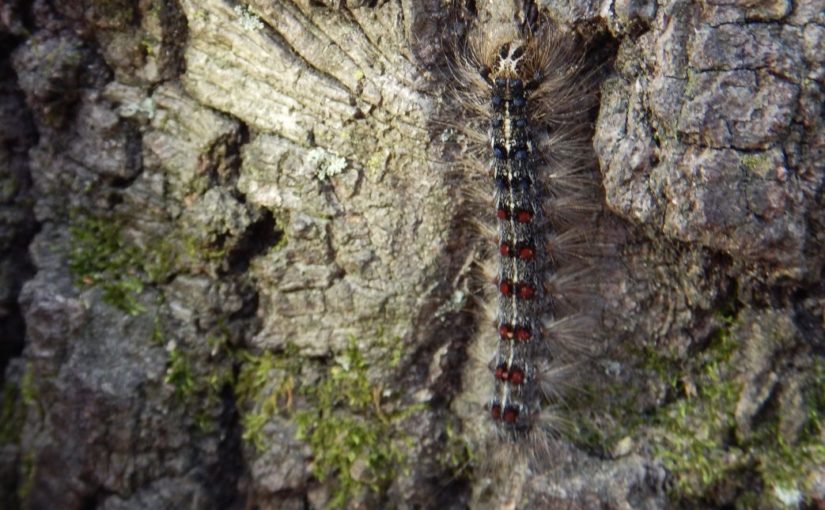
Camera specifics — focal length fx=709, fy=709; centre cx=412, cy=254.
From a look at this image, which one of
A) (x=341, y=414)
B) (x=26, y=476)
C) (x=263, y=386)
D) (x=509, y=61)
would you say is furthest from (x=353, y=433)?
(x=509, y=61)

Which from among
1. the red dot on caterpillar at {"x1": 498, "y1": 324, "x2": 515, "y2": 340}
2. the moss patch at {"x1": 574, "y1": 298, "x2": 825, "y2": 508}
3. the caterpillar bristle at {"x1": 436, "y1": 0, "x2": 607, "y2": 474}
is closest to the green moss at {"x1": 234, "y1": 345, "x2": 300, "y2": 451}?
the caterpillar bristle at {"x1": 436, "y1": 0, "x2": 607, "y2": 474}

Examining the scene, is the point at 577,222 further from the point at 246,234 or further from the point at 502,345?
the point at 246,234

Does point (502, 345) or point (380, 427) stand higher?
point (502, 345)

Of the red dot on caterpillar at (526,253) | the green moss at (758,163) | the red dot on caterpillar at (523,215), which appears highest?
the green moss at (758,163)

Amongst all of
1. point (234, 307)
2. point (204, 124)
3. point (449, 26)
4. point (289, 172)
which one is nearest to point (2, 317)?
point (234, 307)

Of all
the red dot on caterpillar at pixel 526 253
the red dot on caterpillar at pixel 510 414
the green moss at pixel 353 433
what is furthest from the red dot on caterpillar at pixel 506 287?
the green moss at pixel 353 433

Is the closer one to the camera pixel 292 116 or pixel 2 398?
pixel 292 116

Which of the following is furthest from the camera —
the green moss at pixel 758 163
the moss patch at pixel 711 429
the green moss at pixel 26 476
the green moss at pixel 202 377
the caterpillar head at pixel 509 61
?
the green moss at pixel 26 476

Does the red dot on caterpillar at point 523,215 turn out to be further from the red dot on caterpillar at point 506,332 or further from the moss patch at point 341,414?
the moss patch at point 341,414
